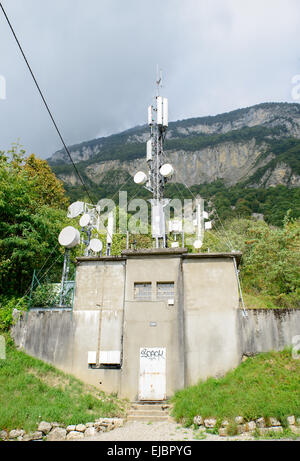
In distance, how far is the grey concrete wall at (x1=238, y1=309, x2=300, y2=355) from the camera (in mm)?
12234

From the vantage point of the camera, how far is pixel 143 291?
1369 centimetres

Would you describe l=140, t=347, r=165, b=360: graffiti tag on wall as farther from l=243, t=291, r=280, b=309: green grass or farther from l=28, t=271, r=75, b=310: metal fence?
l=243, t=291, r=280, b=309: green grass

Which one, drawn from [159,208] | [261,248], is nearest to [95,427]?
[159,208]

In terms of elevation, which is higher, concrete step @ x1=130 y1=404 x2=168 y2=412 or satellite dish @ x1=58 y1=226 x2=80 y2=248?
satellite dish @ x1=58 y1=226 x2=80 y2=248

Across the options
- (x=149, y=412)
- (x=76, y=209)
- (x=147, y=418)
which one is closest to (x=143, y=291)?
(x=149, y=412)

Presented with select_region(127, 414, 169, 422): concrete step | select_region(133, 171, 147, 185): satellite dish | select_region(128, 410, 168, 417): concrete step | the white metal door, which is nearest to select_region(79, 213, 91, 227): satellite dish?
select_region(133, 171, 147, 185): satellite dish

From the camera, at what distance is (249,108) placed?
14412 centimetres

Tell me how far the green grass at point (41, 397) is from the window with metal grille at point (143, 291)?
380cm

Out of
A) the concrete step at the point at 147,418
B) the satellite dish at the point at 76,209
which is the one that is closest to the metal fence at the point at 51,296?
the satellite dish at the point at 76,209

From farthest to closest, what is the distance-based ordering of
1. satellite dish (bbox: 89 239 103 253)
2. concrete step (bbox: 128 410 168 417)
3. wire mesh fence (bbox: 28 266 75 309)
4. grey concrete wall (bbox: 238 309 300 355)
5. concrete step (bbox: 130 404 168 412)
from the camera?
satellite dish (bbox: 89 239 103 253), wire mesh fence (bbox: 28 266 75 309), grey concrete wall (bbox: 238 309 300 355), concrete step (bbox: 130 404 168 412), concrete step (bbox: 128 410 168 417)

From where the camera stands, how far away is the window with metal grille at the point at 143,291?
1359cm

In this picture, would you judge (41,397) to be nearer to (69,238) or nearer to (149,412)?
(149,412)

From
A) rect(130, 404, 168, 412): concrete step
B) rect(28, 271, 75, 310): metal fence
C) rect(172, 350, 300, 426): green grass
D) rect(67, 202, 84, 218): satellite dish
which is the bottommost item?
rect(130, 404, 168, 412): concrete step

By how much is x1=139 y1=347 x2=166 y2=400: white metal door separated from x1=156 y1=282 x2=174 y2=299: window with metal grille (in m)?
2.00
